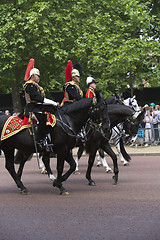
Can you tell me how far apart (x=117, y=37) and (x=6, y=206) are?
757 inches

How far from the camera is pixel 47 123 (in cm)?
1002

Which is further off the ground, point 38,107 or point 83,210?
point 38,107

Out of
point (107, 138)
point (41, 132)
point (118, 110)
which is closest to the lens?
point (41, 132)

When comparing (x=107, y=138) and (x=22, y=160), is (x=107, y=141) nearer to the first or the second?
(x=107, y=138)

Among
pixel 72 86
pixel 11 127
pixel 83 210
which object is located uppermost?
pixel 72 86

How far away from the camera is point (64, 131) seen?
33.4 feet

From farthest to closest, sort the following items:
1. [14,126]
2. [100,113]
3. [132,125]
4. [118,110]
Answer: [132,125] → [118,110] → [100,113] → [14,126]

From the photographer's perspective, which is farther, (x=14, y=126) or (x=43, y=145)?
(x=14, y=126)

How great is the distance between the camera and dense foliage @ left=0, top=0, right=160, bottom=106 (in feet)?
84.5

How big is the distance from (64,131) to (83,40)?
19.3 metres

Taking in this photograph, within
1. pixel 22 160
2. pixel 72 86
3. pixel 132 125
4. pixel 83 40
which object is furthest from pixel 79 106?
pixel 83 40

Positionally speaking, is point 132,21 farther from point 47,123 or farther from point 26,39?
point 47,123

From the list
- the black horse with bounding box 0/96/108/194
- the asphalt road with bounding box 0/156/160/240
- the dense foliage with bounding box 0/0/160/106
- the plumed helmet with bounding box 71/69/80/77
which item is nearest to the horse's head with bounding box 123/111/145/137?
the asphalt road with bounding box 0/156/160/240

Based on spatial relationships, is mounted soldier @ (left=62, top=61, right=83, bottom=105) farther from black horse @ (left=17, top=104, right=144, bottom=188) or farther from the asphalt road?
the asphalt road
